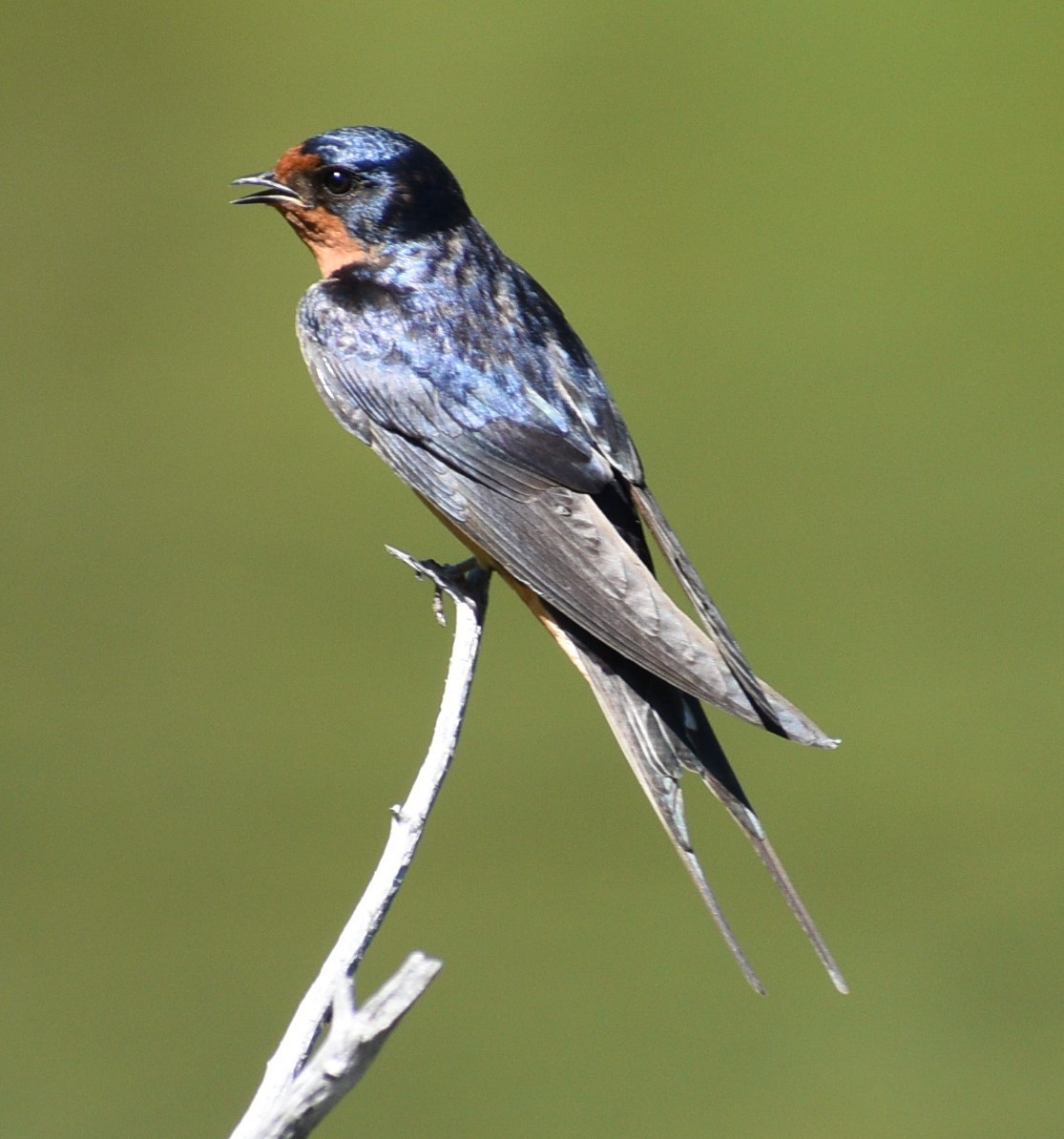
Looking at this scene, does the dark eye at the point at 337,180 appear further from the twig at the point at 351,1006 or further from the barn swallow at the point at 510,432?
the twig at the point at 351,1006

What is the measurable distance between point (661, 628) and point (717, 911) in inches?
9.2

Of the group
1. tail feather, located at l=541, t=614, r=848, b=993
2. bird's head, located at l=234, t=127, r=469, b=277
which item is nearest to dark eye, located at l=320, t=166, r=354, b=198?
bird's head, located at l=234, t=127, r=469, b=277

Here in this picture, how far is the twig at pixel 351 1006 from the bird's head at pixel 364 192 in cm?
50

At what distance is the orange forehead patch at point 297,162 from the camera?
4.97ft

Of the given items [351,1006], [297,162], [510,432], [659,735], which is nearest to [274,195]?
[297,162]

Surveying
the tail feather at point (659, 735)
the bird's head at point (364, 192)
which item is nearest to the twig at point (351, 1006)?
the tail feather at point (659, 735)

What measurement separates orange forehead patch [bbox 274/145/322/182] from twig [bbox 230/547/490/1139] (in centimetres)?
55

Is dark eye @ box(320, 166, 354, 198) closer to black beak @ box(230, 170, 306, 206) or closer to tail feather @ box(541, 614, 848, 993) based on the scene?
black beak @ box(230, 170, 306, 206)

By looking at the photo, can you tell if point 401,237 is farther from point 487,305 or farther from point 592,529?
point 592,529

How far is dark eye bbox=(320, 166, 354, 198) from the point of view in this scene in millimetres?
1514

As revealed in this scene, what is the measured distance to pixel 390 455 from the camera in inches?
58.0

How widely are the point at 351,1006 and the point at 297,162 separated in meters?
0.91

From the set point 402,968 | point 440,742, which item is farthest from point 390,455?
point 402,968

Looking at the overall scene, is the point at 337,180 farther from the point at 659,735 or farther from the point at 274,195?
the point at 659,735
